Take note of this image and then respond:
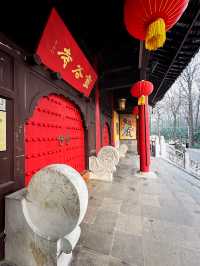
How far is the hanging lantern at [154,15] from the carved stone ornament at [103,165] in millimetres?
3575

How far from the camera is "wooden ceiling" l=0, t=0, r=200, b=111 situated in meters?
2.14

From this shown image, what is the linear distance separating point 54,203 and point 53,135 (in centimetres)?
189

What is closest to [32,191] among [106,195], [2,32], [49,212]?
[49,212]

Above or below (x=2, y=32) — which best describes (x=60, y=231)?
below

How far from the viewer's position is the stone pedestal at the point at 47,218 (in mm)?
1401

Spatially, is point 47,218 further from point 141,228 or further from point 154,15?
point 154,15

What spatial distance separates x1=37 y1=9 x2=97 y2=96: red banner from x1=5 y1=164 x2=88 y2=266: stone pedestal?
6.46ft

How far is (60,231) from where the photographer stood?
1.45 meters

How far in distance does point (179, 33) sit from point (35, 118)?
4.39 m

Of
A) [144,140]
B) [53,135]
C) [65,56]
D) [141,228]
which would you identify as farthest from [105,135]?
[141,228]

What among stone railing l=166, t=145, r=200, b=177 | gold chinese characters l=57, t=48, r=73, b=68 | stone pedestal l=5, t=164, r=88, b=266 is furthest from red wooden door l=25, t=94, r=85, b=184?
stone railing l=166, t=145, r=200, b=177

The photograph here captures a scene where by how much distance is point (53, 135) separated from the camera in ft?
10.2

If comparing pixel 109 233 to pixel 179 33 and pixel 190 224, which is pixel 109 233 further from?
pixel 179 33

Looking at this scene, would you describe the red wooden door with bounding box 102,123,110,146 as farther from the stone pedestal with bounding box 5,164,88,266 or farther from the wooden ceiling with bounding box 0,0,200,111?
the stone pedestal with bounding box 5,164,88,266
